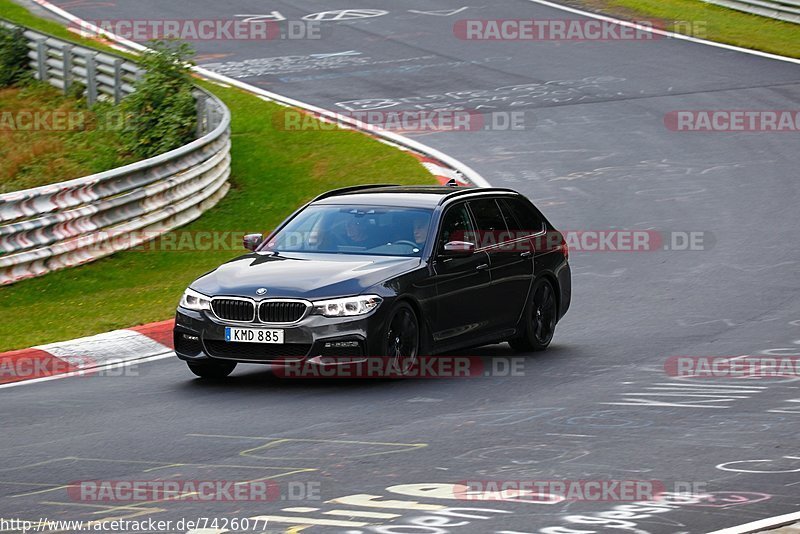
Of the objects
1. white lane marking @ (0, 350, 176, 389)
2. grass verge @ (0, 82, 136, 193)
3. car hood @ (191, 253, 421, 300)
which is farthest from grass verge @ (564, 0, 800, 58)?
car hood @ (191, 253, 421, 300)

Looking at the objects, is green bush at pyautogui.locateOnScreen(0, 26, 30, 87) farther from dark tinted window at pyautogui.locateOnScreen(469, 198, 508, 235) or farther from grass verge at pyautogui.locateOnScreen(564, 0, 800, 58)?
dark tinted window at pyautogui.locateOnScreen(469, 198, 508, 235)

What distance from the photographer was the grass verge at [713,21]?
34.4 meters

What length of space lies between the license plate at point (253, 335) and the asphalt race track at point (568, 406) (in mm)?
456

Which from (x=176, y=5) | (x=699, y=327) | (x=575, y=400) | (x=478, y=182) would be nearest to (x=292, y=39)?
(x=176, y=5)

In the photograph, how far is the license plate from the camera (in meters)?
11.6

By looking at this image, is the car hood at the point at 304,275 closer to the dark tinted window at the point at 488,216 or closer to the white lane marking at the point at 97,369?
the dark tinted window at the point at 488,216

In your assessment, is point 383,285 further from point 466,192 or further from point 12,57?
point 12,57

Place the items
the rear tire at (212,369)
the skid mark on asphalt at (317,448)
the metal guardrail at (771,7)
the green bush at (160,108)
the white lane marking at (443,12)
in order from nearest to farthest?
the skid mark on asphalt at (317,448)
the rear tire at (212,369)
the green bush at (160,108)
the metal guardrail at (771,7)
the white lane marking at (443,12)

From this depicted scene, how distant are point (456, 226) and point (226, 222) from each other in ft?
25.6

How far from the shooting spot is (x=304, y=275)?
11.9m

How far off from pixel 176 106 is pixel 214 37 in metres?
13.4

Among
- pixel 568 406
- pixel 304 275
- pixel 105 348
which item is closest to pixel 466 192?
pixel 304 275

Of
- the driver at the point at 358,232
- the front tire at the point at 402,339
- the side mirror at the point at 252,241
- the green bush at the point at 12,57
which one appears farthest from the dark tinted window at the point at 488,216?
the green bush at the point at 12,57

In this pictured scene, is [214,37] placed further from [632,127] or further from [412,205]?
[412,205]
